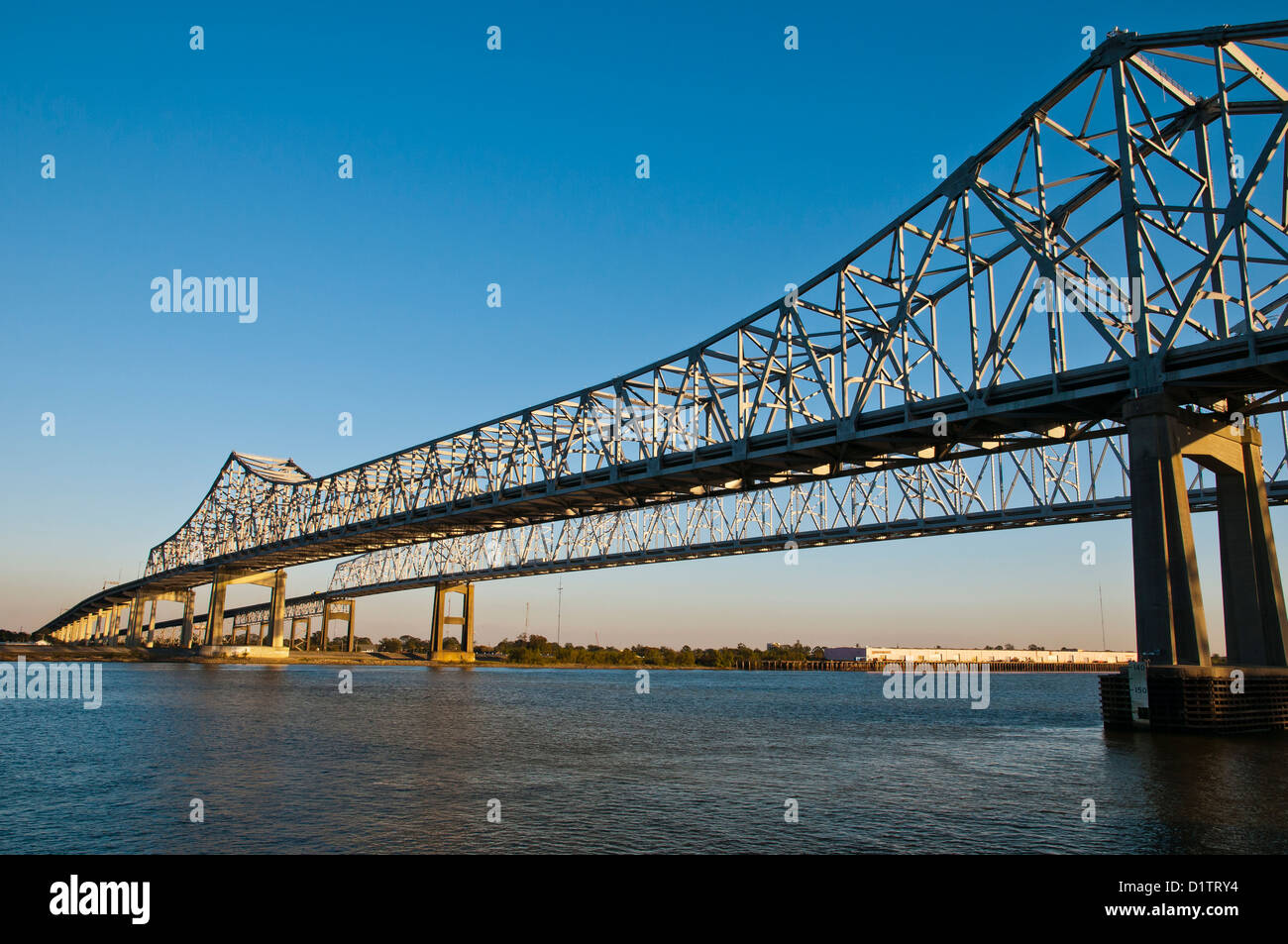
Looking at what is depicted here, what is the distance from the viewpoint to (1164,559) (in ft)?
96.6

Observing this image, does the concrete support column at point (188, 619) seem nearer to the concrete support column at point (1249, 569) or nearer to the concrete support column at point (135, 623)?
Result: the concrete support column at point (135, 623)

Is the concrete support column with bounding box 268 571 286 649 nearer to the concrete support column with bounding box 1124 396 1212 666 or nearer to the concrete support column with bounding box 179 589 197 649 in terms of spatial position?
the concrete support column with bounding box 179 589 197 649

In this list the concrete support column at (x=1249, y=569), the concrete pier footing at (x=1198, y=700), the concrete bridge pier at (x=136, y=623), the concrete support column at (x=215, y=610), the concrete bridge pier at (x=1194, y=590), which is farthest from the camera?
the concrete bridge pier at (x=136, y=623)

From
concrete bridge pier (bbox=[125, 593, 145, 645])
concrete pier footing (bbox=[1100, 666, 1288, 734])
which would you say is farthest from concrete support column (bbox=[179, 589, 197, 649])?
concrete pier footing (bbox=[1100, 666, 1288, 734])

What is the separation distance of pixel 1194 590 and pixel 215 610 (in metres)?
115

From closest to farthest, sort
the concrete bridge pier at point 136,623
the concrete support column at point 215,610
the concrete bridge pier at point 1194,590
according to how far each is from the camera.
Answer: the concrete bridge pier at point 1194,590 → the concrete support column at point 215,610 → the concrete bridge pier at point 136,623

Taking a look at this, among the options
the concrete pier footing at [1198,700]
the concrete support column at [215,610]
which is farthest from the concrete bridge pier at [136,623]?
the concrete pier footing at [1198,700]

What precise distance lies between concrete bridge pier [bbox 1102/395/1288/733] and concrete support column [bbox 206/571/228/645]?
11116cm

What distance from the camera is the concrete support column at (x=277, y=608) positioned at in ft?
384

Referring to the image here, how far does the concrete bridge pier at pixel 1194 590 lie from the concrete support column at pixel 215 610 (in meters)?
111

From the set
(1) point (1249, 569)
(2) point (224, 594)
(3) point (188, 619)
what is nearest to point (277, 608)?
(2) point (224, 594)
